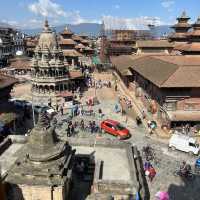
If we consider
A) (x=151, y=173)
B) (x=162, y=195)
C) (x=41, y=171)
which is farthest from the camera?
(x=151, y=173)

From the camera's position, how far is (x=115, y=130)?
29.3 metres

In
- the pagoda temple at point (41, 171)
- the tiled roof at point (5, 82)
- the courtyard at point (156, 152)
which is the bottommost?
the courtyard at point (156, 152)

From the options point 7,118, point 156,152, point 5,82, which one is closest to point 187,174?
point 156,152

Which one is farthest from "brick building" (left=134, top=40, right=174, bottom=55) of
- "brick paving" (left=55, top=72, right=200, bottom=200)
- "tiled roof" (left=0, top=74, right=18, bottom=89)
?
"tiled roof" (left=0, top=74, right=18, bottom=89)

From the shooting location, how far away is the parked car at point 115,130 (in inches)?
1133

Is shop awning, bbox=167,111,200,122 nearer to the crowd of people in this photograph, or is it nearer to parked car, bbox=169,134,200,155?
parked car, bbox=169,134,200,155

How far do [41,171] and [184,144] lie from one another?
45.8 ft

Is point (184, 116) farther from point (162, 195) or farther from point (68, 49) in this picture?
point (68, 49)

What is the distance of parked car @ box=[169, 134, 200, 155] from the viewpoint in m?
25.0

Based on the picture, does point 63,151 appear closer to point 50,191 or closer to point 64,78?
point 50,191

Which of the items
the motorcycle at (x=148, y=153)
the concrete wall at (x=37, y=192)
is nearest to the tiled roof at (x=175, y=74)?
the motorcycle at (x=148, y=153)

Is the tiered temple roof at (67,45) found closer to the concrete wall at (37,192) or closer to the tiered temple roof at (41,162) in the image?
the tiered temple roof at (41,162)

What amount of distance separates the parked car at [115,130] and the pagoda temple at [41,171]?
12.9 meters

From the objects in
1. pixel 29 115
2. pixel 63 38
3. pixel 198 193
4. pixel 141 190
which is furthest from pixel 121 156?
pixel 63 38
